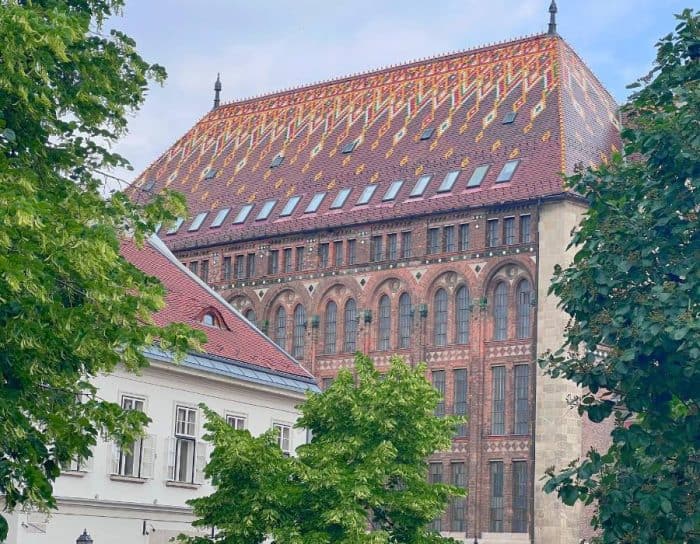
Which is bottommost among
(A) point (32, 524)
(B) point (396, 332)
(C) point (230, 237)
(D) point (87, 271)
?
(A) point (32, 524)

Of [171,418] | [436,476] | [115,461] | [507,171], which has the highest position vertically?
[507,171]

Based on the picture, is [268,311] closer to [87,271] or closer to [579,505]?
[579,505]

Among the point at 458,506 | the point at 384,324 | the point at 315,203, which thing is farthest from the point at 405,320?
the point at 458,506

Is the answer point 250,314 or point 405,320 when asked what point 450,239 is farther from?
point 250,314

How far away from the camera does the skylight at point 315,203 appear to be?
2813 inches

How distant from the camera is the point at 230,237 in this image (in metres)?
73.4

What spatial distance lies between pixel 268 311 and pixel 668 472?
167 ft

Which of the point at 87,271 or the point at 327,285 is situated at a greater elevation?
the point at 327,285

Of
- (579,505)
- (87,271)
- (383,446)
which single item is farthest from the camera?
(579,505)

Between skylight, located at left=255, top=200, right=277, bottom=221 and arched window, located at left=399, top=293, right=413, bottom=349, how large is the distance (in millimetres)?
8656

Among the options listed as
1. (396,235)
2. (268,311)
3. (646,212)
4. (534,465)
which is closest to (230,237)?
(268,311)

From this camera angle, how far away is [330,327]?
70.2 meters

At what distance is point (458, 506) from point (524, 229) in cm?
1086

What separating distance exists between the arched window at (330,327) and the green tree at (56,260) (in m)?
48.2
